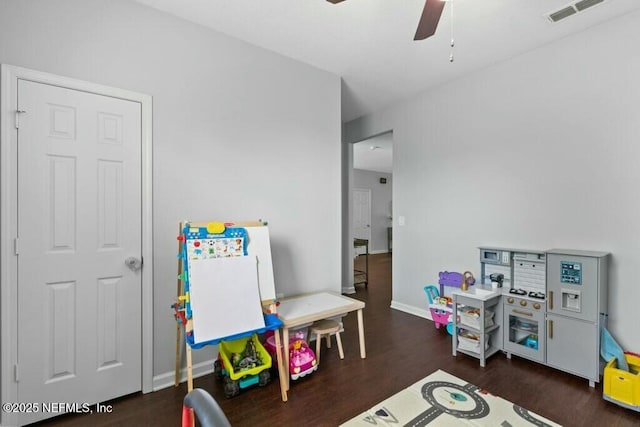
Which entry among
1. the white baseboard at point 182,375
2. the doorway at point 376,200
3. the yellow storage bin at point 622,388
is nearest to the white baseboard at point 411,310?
the yellow storage bin at point 622,388

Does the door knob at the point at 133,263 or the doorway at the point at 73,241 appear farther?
the door knob at the point at 133,263

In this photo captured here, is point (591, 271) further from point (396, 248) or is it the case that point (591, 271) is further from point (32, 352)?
point (32, 352)

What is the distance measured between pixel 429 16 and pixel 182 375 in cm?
305

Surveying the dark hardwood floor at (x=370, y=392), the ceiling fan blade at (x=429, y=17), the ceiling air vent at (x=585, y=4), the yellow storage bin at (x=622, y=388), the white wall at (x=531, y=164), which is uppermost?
the ceiling air vent at (x=585, y=4)

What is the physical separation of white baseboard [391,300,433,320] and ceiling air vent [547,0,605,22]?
3.12 m

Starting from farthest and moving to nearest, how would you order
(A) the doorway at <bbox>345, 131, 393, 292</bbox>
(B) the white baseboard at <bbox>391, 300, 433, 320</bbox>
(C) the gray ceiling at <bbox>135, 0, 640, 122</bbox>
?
(A) the doorway at <bbox>345, 131, 393, 292</bbox>, (B) the white baseboard at <bbox>391, 300, 433, 320</bbox>, (C) the gray ceiling at <bbox>135, 0, 640, 122</bbox>

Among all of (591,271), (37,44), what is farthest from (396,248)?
(37,44)

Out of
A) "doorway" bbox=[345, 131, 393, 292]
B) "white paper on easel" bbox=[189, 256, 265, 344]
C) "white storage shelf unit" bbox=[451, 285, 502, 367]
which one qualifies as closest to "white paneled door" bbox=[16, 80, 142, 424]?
"white paper on easel" bbox=[189, 256, 265, 344]

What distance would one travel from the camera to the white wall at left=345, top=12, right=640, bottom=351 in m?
2.34

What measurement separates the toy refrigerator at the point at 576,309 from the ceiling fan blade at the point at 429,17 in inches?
78.8

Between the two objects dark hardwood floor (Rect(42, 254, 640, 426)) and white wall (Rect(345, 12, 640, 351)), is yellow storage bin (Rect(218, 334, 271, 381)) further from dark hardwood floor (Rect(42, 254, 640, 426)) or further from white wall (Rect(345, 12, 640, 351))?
white wall (Rect(345, 12, 640, 351))

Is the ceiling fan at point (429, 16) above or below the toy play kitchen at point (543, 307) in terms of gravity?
above

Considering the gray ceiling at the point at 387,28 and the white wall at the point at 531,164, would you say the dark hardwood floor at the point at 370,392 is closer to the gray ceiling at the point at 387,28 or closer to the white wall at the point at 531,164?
the white wall at the point at 531,164

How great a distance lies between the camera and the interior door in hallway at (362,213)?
31.0ft
